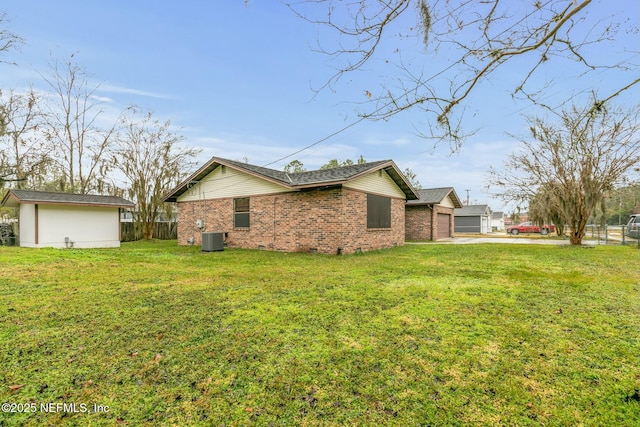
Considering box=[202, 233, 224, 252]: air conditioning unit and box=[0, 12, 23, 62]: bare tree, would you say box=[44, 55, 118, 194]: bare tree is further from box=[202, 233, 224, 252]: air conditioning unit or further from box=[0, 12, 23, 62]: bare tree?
box=[202, 233, 224, 252]: air conditioning unit

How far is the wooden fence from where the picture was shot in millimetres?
19797

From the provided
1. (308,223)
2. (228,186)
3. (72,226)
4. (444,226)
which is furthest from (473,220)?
(72,226)

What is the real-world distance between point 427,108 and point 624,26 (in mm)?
1840

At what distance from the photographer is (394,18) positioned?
9.93ft

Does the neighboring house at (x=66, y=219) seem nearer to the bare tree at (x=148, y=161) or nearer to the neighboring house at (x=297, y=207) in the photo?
the neighboring house at (x=297, y=207)

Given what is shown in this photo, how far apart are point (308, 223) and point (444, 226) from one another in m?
14.4

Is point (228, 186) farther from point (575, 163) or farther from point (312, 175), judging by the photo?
point (575, 163)

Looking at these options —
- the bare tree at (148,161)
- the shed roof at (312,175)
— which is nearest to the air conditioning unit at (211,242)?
the shed roof at (312,175)

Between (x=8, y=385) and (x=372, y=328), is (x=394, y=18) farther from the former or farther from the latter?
(x=8, y=385)

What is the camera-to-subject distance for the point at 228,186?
552 inches

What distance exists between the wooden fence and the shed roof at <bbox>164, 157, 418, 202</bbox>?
597 cm

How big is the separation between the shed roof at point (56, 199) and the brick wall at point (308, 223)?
5092 millimetres

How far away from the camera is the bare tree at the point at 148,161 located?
65.9 feet

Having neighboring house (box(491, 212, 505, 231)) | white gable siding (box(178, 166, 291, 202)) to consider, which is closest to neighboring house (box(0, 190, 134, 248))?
white gable siding (box(178, 166, 291, 202))
